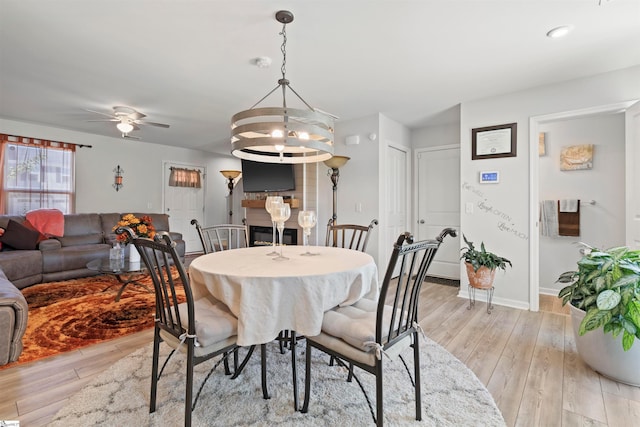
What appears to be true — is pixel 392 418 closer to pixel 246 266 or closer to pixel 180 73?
pixel 246 266

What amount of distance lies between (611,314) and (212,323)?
2239 millimetres

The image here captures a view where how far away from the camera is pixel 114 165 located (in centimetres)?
571

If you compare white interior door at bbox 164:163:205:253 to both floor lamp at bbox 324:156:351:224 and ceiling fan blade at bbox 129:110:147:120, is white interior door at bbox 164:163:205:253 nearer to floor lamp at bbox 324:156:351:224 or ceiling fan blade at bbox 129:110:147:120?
ceiling fan blade at bbox 129:110:147:120

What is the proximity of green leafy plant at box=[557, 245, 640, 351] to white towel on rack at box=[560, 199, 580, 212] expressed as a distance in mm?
1851

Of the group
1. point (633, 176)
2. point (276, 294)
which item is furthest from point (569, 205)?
point (276, 294)

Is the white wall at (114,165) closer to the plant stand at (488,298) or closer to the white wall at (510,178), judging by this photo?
the white wall at (510,178)

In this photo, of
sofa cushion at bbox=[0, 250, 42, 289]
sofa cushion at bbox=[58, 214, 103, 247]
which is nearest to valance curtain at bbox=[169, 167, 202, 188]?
sofa cushion at bbox=[58, 214, 103, 247]

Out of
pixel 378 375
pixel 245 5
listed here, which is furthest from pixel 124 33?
pixel 378 375

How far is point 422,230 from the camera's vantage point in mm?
4766

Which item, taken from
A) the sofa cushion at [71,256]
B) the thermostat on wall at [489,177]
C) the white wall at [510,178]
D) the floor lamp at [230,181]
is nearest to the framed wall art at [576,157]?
the white wall at [510,178]

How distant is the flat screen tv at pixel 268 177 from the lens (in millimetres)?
4668

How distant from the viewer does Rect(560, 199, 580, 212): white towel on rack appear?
11.5 ft

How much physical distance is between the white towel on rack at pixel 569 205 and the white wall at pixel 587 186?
8 centimetres

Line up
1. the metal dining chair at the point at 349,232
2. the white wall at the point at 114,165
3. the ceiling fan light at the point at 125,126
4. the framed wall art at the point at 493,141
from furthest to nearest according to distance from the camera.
→ the white wall at the point at 114,165 → the ceiling fan light at the point at 125,126 → the framed wall art at the point at 493,141 → the metal dining chair at the point at 349,232
